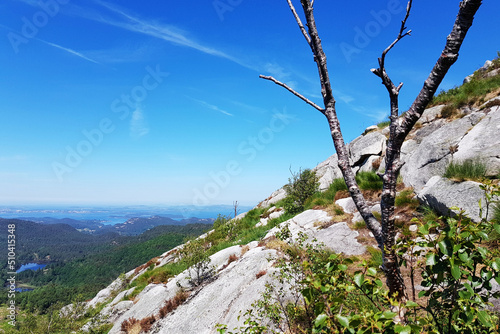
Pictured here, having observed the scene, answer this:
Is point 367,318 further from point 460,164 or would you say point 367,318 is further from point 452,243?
point 460,164

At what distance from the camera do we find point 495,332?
226 cm

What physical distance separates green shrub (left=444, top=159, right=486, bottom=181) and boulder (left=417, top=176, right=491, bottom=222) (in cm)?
29

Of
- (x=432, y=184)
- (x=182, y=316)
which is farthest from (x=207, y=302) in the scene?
(x=432, y=184)

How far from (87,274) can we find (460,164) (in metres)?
189

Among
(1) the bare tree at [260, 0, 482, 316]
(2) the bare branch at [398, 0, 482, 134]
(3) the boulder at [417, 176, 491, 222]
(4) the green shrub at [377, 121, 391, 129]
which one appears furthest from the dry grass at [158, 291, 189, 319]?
(4) the green shrub at [377, 121, 391, 129]

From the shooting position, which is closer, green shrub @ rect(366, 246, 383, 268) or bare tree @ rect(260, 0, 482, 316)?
bare tree @ rect(260, 0, 482, 316)

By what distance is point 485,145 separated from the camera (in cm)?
950

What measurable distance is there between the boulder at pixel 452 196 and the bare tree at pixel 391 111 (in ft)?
15.2

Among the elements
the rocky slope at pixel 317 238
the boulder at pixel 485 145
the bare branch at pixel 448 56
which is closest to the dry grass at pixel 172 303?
the rocky slope at pixel 317 238

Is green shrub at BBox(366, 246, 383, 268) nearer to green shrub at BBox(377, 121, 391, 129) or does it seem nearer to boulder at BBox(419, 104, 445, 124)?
boulder at BBox(419, 104, 445, 124)

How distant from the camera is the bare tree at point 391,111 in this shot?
2.83 meters

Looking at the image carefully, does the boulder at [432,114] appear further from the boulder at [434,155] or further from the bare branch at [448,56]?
the bare branch at [448,56]

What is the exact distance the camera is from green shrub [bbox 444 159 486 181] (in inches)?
327

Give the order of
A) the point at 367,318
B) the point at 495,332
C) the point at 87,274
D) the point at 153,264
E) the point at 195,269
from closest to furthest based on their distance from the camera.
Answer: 1. the point at 367,318
2. the point at 495,332
3. the point at 195,269
4. the point at 153,264
5. the point at 87,274
